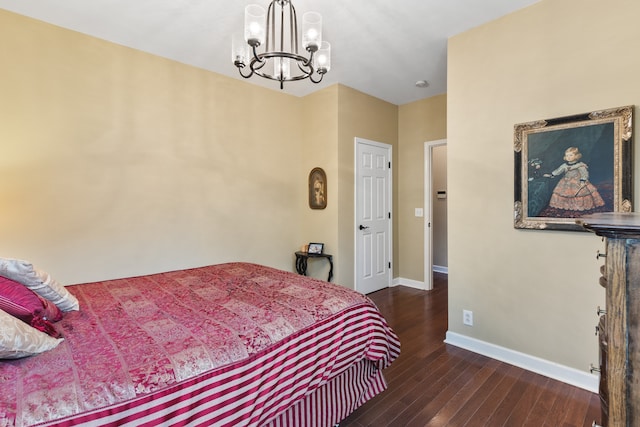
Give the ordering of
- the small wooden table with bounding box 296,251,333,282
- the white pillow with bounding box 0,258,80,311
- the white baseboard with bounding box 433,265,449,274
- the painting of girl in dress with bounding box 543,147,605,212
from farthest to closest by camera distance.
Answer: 1. the white baseboard with bounding box 433,265,449,274
2. the small wooden table with bounding box 296,251,333,282
3. the painting of girl in dress with bounding box 543,147,605,212
4. the white pillow with bounding box 0,258,80,311

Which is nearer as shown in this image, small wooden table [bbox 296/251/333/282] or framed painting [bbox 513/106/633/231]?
framed painting [bbox 513/106/633/231]

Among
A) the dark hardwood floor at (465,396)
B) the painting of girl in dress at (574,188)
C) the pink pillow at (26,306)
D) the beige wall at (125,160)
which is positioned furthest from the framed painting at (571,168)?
the pink pillow at (26,306)

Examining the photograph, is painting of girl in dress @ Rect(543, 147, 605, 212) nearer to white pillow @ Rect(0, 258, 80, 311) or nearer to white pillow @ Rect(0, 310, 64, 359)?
white pillow @ Rect(0, 310, 64, 359)

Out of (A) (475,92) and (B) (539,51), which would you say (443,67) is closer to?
(A) (475,92)

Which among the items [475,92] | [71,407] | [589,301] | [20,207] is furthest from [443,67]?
[20,207]

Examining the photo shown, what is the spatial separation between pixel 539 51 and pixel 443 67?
121 centimetres

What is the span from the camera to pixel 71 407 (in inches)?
33.2

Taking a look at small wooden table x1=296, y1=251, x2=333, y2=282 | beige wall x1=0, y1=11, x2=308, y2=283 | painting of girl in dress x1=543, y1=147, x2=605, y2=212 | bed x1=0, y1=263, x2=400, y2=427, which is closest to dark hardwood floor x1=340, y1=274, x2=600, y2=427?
bed x1=0, y1=263, x2=400, y2=427

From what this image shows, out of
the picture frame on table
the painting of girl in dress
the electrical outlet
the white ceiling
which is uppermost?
the white ceiling

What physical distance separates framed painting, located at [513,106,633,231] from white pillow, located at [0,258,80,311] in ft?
9.61

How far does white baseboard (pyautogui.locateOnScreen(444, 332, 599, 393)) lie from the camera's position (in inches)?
82.2

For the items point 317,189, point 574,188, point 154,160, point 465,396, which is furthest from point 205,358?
point 317,189

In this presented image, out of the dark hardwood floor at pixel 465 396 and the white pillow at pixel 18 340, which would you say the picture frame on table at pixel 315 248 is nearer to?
the dark hardwood floor at pixel 465 396

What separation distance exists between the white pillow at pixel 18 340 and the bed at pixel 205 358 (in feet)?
0.10
